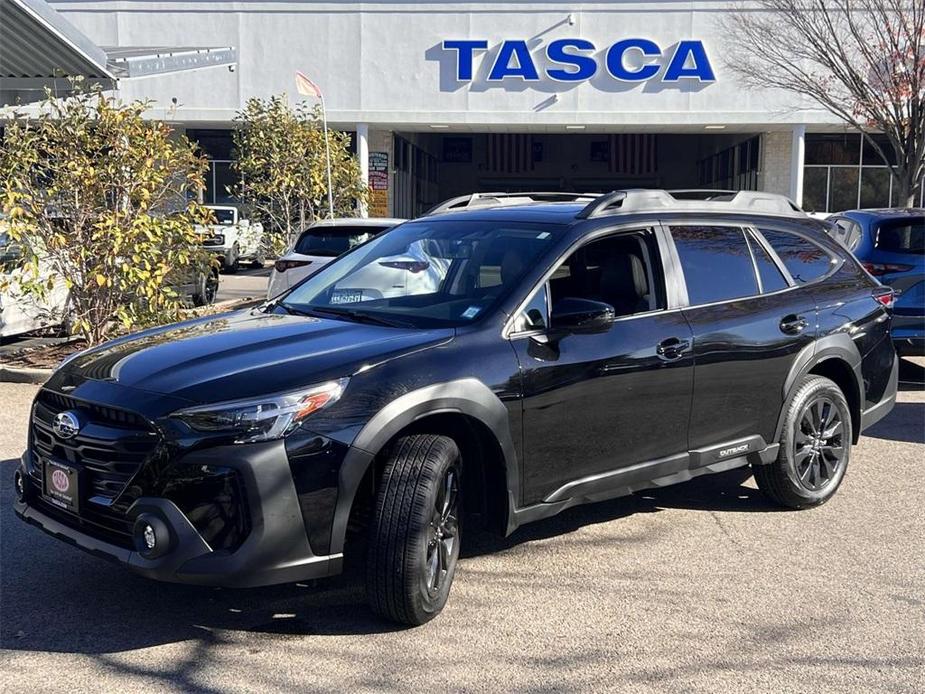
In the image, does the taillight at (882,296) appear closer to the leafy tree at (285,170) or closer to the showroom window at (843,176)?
the leafy tree at (285,170)

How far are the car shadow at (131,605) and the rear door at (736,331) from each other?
47.5 inches

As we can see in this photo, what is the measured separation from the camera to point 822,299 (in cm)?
599

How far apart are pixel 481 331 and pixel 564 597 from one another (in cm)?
128

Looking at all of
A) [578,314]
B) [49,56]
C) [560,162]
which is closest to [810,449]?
[578,314]

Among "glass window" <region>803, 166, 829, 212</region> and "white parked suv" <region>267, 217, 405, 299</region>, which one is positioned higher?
"glass window" <region>803, 166, 829, 212</region>

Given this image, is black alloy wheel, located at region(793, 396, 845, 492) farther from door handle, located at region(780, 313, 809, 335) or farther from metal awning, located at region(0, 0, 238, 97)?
metal awning, located at region(0, 0, 238, 97)

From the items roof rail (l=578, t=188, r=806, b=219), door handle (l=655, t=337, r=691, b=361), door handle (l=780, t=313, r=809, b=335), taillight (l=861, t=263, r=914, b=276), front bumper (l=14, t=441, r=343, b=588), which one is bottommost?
front bumper (l=14, t=441, r=343, b=588)

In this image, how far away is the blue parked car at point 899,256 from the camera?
9.33 meters

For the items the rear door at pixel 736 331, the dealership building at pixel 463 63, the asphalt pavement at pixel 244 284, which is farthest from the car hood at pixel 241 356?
the dealership building at pixel 463 63

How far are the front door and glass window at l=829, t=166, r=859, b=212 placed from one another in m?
29.5

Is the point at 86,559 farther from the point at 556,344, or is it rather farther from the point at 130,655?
the point at 556,344

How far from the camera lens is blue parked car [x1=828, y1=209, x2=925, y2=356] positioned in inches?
367

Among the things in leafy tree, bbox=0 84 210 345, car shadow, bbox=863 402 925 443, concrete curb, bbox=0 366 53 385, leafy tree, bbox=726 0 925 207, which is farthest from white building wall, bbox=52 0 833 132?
car shadow, bbox=863 402 925 443

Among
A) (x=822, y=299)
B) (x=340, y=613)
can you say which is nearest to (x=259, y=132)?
(x=822, y=299)
